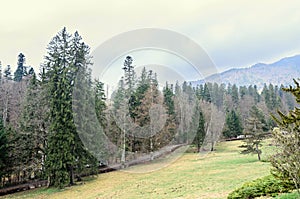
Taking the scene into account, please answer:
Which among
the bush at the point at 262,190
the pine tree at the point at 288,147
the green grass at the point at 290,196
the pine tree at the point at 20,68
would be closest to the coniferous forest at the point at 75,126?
the bush at the point at 262,190

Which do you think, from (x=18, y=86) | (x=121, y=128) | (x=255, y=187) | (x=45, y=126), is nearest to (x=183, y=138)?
(x=121, y=128)

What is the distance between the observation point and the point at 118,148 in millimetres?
31547

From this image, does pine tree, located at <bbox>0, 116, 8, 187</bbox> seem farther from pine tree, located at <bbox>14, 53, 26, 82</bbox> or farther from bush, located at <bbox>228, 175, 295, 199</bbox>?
pine tree, located at <bbox>14, 53, 26, 82</bbox>

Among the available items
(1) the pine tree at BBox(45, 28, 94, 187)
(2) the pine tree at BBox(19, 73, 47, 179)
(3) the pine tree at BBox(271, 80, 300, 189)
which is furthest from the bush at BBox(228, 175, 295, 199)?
(2) the pine tree at BBox(19, 73, 47, 179)

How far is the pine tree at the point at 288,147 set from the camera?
22.1 feet

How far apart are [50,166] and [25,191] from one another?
313 cm

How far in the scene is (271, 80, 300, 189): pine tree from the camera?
6.74 m

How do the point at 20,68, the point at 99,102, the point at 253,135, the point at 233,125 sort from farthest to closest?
the point at 20,68
the point at 233,125
the point at 99,102
the point at 253,135

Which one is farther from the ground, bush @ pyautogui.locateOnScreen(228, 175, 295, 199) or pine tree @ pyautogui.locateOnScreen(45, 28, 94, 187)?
pine tree @ pyautogui.locateOnScreen(45, 28, 94, 187)

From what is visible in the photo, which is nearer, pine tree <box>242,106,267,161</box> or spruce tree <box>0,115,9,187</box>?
spruce tree <box>0,115,9,187</box>

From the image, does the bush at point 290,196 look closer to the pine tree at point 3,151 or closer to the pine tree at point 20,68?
the pine tree at point 3,151

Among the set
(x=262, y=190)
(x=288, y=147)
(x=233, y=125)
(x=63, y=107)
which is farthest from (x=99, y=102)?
(x=233, y=125)

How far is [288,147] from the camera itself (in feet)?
23.0

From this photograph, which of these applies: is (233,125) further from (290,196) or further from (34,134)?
(290,196)
